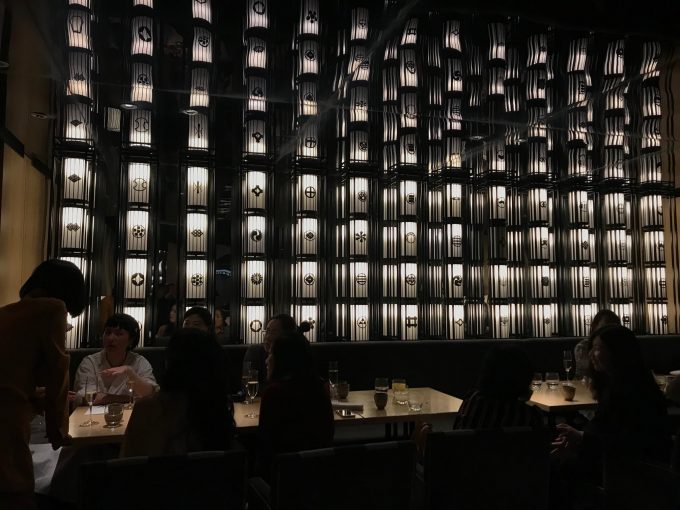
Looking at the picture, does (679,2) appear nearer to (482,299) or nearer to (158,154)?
(482,299)

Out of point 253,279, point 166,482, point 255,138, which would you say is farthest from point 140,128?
point 166,482

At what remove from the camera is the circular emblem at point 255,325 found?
5.98 meters

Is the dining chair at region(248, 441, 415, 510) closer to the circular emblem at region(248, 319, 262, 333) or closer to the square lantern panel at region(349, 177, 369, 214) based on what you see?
the circular emblem at region(248, 319, 262, 333)

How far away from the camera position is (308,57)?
17.4 feet

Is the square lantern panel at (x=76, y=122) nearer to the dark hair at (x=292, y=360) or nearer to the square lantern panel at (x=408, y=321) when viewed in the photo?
the square lantern panel at (x=408, y=321)

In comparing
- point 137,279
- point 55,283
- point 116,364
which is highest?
point 137,279

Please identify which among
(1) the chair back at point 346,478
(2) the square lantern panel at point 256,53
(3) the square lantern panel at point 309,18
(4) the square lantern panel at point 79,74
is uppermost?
(3) the square lantern panel at point 309,18

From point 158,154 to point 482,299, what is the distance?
4.32 meters

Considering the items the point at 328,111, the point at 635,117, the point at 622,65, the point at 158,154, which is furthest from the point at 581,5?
the point at 158,154

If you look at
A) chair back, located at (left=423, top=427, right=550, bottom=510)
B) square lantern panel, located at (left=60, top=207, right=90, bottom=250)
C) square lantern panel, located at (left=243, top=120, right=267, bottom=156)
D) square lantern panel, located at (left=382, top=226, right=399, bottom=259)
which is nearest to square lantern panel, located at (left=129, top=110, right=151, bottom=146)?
square lantern panel, located at (left=60, top=207, right=90, bottom=250)

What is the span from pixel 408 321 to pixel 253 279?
1.95m

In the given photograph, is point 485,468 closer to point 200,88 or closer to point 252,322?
point 252,322

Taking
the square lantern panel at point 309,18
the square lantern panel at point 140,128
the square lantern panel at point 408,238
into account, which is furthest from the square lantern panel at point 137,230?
the square lantern panel at point 408,238

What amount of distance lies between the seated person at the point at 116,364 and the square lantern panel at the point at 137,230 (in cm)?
273
